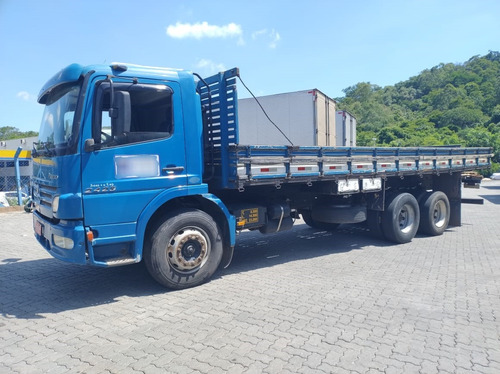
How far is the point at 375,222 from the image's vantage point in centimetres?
808

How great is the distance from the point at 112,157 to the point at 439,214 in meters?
7.86

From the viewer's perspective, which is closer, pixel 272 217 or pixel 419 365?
pixel 419 365

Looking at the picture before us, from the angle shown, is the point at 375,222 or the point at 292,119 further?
the point at 292,119

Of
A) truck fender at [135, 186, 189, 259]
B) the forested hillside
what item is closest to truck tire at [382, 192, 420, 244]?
truck fender at [135, 186, 189, 259]

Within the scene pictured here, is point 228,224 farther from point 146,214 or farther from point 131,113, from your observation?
point 131,113

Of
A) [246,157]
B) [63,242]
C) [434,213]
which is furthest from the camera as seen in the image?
[434,213]

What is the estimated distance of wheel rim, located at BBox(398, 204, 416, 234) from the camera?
8.22m

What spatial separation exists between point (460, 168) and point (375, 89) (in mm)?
109086

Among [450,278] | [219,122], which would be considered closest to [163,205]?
[219,122]

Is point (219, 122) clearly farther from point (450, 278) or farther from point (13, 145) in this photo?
point (13, 145)

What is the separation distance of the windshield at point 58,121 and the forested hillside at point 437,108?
41471 mm

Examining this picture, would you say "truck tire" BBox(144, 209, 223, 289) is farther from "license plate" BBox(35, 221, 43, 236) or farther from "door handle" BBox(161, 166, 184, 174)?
"license plate" BBox(35, 221, 43, 236)

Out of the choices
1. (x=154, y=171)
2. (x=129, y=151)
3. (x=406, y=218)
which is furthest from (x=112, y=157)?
(x=406, y=218)

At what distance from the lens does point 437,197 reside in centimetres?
897
